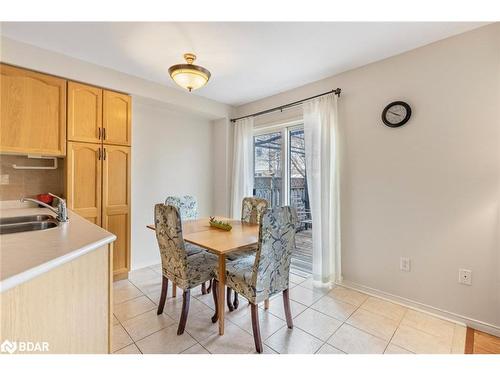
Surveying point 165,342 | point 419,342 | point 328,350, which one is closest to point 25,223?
point 165,342

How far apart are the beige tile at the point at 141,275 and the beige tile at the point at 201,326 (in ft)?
3.46

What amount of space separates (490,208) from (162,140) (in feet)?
Answer: 11.9

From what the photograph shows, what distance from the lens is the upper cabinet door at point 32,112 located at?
204 centimetres

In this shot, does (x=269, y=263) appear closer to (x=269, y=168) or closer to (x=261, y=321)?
(x=261, y=321)

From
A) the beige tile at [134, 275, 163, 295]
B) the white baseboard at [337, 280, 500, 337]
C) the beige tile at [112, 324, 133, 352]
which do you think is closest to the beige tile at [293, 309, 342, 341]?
the white baseboard at [337, 280, 500, 337]

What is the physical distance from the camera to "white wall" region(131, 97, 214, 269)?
3129 mm

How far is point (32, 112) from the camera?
2158 millimetres

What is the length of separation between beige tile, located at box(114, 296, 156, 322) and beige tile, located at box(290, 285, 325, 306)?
56.1 inches

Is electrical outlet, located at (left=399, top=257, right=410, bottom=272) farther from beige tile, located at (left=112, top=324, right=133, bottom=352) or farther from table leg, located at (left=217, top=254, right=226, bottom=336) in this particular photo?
beige tile, located at (left=112, top=324, right=133, bottom=352)

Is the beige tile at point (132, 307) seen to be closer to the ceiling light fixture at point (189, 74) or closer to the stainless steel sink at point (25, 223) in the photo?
the stainless steel sink at point (25, 223)

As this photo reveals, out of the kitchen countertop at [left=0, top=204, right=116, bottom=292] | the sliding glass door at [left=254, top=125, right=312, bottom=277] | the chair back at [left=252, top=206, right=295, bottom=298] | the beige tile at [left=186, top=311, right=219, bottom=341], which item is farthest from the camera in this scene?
the sliding glass door at [left=254, top=125, right=312, bottom=277]

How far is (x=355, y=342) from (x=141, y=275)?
97.6 inches

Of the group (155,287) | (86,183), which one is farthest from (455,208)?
(86,183)
